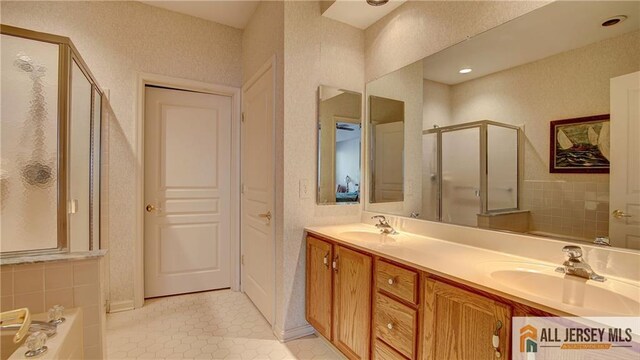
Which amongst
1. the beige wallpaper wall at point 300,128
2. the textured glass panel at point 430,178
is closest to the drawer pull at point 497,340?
the textured glass panel at point 430,178

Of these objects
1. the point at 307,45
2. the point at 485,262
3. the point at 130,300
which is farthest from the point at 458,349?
the point at 130,300

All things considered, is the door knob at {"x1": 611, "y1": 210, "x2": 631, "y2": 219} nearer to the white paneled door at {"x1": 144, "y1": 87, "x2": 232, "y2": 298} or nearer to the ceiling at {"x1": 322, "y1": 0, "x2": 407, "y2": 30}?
the ceiling at {"x1": 322, "y1": 0, "x2": 407, "y2": 30}

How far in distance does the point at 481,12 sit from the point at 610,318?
153cm

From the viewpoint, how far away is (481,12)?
1609 millimetres

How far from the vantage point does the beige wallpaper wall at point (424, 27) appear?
1554mm

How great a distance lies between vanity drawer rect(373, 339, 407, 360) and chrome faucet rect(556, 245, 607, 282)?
77 cm

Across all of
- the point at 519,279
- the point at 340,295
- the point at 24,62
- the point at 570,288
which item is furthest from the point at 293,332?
the point at 24,62

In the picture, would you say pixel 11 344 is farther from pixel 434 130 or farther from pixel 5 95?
pixel 434 130

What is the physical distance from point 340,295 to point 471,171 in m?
1.05

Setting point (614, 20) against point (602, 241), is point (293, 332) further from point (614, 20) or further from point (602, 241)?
point (614, 20)

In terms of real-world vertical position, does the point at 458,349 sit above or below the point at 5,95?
below

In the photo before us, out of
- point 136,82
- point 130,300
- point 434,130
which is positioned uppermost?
Result: point 136,82

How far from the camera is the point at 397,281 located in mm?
1376

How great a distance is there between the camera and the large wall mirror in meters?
1.13
